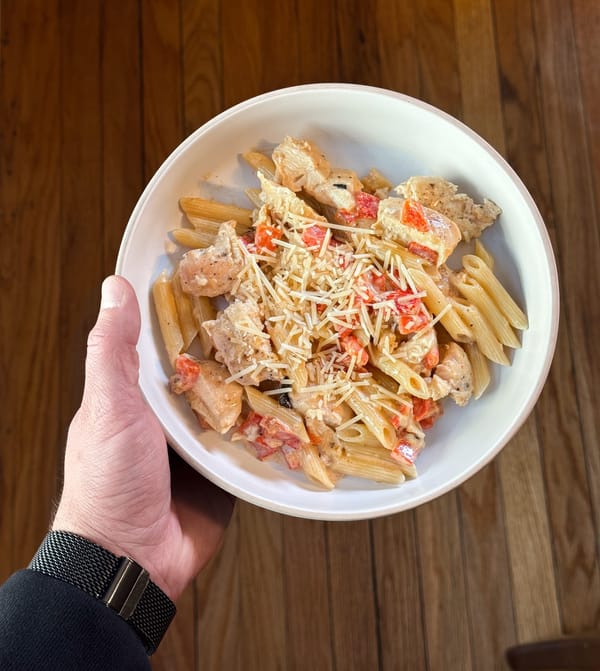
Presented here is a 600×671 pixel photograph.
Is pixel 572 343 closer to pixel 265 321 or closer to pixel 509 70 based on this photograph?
pixel 509 70

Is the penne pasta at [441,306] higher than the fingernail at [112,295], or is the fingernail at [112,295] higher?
the fingernail at [112,295]

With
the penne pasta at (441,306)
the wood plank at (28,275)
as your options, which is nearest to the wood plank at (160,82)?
the wood plank at (28,275)

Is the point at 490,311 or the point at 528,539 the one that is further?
the point at 528,539

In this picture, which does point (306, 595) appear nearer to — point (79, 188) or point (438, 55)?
point (79, 188)

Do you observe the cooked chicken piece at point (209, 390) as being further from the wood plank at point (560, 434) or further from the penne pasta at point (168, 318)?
the wood plank at point (560, 434)

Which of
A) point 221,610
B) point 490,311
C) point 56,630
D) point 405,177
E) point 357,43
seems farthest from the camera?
point 357,43

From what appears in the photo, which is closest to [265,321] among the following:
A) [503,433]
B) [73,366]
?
[503,433]

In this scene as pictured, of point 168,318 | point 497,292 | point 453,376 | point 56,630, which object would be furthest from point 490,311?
point 56,630
